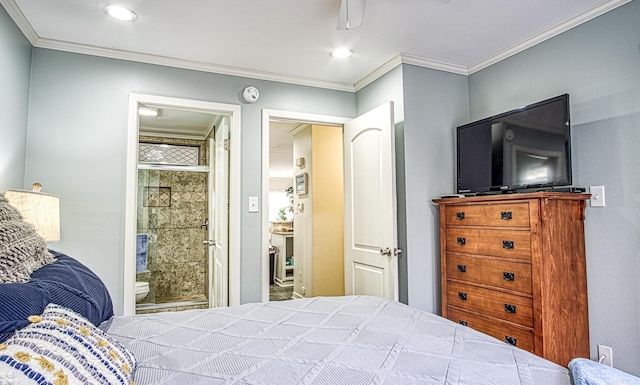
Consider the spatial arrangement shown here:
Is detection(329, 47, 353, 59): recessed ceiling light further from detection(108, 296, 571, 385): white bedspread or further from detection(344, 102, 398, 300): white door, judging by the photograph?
detection(108, 296, 571, 385): white bedspread

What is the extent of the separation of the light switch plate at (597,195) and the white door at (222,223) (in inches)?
105

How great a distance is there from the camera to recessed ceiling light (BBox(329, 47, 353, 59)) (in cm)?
275

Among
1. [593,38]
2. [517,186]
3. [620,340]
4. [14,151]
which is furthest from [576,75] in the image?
[14,151]

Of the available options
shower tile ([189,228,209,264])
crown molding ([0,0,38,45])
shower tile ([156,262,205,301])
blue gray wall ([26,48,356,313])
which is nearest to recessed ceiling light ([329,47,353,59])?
blue gray wall ([26,48,356,313])

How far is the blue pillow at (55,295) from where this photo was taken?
2.50 ft

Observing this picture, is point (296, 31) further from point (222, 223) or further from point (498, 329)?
point (498, 329)

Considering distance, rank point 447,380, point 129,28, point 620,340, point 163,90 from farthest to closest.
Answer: point 163,90, point 129,28, point 620,340, point 447,380

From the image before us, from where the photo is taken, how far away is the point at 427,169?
2961 millimetres

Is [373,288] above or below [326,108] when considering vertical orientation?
below

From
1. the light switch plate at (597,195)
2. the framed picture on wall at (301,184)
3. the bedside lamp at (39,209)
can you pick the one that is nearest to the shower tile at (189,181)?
the framed picture on wall at (301,184)

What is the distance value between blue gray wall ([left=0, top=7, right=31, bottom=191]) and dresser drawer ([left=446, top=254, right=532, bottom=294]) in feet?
9.90

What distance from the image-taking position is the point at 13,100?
7.37 feet

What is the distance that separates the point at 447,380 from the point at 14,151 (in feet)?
9.08

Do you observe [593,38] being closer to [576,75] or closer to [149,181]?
[576,75]
